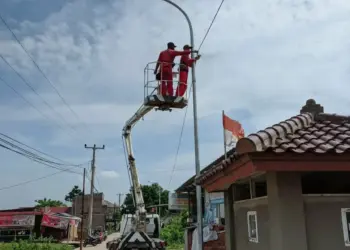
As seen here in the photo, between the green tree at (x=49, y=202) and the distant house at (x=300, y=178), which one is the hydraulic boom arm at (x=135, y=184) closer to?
the distant house at (x=300, y=178)

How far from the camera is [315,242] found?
5.16 meters

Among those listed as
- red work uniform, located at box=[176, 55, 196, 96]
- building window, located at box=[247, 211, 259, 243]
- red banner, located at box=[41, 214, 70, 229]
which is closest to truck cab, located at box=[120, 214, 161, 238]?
red work uniform, located at box=[176, 55, 196, 96]

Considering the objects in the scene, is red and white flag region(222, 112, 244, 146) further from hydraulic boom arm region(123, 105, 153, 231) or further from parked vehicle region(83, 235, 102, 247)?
parked vehicle region(83, 235, 102, 247)

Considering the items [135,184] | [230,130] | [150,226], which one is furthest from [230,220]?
[150,226]

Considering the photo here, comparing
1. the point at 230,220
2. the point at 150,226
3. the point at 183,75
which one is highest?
the point at 183,75

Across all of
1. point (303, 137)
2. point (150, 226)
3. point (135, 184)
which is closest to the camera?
point (303, 137)

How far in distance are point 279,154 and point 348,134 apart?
171 centimetres

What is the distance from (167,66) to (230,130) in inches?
141

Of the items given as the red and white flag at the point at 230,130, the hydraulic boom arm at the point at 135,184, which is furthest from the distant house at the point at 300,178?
the hydraulic boom arm at the point at 135,184

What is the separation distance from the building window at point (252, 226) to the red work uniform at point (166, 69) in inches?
253

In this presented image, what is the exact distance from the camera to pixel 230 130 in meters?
9.84

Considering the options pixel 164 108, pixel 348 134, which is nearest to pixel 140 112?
pixel 164 108

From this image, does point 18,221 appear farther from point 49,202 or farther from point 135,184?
point 49,202

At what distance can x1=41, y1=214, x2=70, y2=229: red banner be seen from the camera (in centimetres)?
4012
